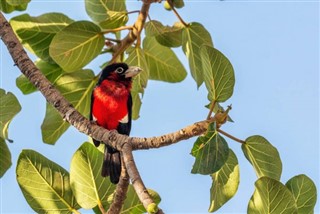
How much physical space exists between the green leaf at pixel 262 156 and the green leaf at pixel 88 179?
2.82 feet

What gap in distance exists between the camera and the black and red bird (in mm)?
4516

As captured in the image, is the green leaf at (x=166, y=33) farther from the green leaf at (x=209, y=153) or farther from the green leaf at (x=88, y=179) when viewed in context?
the green leaf at (x=209, y=153)

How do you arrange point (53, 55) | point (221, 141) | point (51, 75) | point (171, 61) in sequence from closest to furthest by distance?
point (221, 141), point (53, 55), point (51, 75), point (171, 61)

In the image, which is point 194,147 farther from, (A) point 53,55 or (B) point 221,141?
(A) point 53,55

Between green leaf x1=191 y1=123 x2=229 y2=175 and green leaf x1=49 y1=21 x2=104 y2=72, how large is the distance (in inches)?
62.9

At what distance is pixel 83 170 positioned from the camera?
3.87 m

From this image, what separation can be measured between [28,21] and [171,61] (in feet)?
3.91

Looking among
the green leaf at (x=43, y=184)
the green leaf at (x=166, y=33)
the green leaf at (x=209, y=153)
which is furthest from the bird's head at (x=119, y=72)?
the green leaf at (x=209, y=153)

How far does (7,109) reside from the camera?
4047 mm

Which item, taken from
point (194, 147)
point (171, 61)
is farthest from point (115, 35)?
point (194, 147)

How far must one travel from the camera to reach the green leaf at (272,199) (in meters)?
3.10

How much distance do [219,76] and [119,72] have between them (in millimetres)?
1395

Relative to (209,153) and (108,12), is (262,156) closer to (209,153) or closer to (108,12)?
(209,153)

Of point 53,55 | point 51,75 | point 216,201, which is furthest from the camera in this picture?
point 51,75
